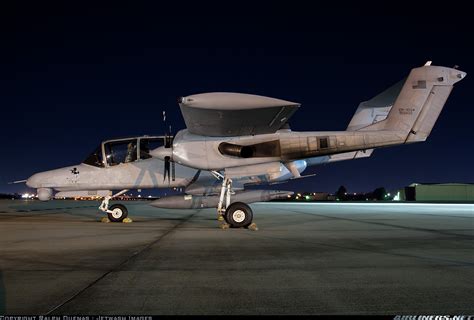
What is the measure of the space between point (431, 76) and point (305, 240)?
7.87 metres

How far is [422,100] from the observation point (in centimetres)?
1412

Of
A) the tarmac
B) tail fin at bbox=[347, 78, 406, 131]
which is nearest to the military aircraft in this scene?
tail fin at bbox=[347, 78, 406, 131]

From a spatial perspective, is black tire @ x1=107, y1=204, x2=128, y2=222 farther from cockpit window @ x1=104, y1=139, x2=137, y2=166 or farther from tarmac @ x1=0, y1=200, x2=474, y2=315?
tarmac @ x1=0, y1=200, x2=474, y2=315

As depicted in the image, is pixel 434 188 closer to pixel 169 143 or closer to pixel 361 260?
pixel 169 143

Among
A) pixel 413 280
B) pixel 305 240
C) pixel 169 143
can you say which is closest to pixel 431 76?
pixel 305 240

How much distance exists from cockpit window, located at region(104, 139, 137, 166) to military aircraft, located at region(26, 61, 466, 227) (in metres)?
0.04

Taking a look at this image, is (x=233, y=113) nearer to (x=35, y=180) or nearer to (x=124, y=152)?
(x=124, y=152)

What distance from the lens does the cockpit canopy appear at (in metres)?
16.5

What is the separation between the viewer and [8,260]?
7176 millimetres

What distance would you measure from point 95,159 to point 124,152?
118 centimetres

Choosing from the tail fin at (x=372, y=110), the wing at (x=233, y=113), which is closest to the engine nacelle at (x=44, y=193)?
the wing at (x=233, y=113)

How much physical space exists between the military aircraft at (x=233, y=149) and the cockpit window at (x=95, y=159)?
1.5 inches

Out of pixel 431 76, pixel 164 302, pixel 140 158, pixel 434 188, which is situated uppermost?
pixel 431 76

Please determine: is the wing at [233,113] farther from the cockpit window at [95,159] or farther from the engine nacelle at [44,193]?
the engine nacelle at [44,193]
